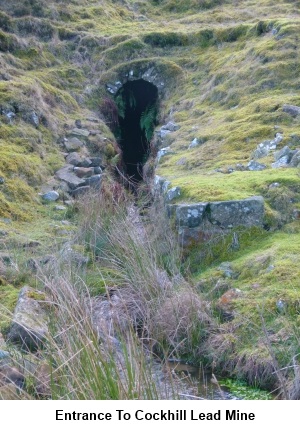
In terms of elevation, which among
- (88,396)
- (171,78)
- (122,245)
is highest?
(88,396)

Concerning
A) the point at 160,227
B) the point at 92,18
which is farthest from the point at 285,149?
the point at 92,18

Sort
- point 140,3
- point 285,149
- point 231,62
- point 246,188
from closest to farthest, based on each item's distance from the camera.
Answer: point 246,188, point 285,149, point 231,62, point 140,3

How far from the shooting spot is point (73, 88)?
60.8ft

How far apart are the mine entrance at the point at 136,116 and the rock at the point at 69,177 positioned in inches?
128

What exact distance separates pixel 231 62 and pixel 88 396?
14.2m

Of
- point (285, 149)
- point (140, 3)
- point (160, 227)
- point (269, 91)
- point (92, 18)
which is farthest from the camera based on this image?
point (140, 3)

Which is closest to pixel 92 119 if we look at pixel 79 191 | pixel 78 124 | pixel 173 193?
pixel 78 124

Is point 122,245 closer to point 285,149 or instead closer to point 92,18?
point 285,149

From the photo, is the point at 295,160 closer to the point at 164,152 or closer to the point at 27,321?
the point at 164,152

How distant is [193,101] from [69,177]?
15.9 feet

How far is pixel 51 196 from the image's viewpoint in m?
12.3

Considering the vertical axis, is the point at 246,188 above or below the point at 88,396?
below

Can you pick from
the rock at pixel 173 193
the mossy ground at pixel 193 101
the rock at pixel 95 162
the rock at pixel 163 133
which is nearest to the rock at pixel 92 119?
the mossy ground at pixel 193 101

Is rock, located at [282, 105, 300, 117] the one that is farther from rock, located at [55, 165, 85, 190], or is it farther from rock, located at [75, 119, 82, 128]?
rock, located at [75, 119, 82, 128]
